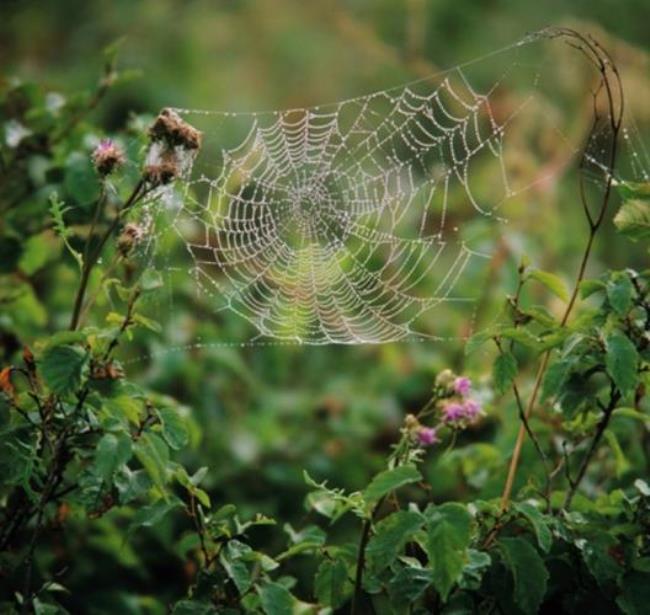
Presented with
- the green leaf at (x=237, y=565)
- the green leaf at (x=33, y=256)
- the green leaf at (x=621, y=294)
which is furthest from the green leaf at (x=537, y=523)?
the green leaf at (x=33, y=256)

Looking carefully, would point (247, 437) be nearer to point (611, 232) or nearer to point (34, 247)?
point (34, 247)

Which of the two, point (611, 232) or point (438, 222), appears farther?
point (611, 232)

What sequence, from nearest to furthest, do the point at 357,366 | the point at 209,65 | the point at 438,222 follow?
the point at 357,366 < the point at 438,222 < the point at 209,65

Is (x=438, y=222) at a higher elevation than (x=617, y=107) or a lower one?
lower

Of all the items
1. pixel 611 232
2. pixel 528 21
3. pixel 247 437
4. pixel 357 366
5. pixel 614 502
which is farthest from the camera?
pixel 528 21

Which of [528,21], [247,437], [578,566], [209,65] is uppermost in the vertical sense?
[528,21]

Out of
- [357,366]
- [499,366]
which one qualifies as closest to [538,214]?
[357,366]

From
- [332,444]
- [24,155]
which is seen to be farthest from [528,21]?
[24,155]
